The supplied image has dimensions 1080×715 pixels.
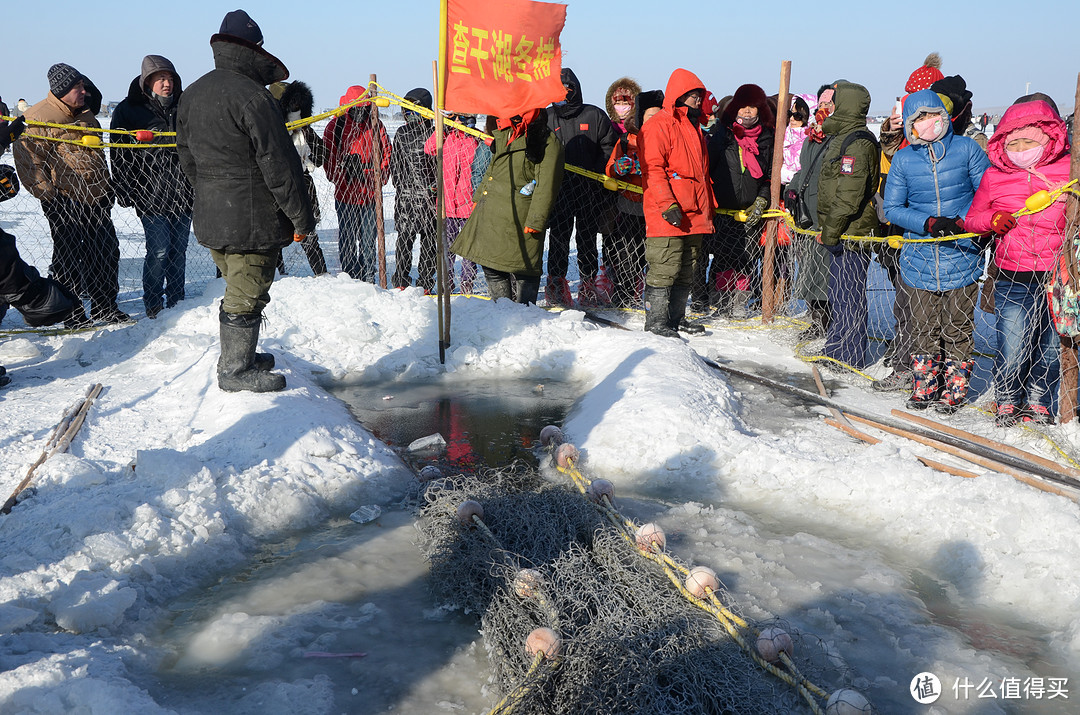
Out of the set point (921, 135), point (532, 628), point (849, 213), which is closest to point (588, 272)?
point (849, 213)

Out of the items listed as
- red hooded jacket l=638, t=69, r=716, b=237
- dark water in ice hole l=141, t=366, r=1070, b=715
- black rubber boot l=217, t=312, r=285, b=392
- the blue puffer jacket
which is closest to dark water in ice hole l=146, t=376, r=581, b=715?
dark water in ice hole l=141, t=366, r=1070, b=715

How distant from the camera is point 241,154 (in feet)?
15.4

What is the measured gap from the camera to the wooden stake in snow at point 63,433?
3.69 m

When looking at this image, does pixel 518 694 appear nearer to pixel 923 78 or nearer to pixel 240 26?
pixel 240 26

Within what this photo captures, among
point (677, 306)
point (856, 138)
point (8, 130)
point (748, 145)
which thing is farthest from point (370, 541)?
point (748, 145)

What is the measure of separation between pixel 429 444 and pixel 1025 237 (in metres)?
4.00

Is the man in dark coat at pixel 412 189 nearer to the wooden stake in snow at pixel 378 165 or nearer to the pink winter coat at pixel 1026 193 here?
the wooden stake in snow at pixel 378 165

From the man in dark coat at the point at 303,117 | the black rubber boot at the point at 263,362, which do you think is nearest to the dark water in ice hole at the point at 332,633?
the black rubber boot at the point at 263,362

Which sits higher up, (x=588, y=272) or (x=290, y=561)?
(x=588, y=272)

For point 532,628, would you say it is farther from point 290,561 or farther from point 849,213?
point 849,213

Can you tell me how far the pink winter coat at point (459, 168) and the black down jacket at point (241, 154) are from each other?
11.6 ft

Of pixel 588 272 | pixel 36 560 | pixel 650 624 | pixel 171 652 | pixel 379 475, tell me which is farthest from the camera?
pixel 588 272

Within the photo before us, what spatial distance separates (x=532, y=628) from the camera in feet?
8.89

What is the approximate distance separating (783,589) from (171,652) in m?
2.44
